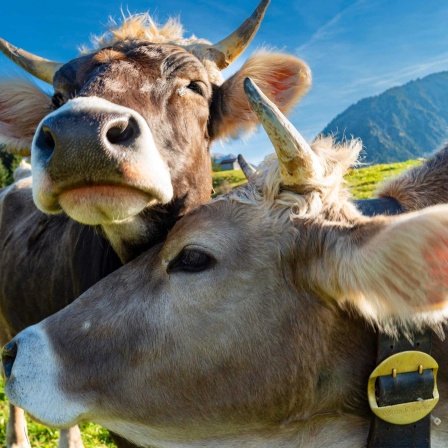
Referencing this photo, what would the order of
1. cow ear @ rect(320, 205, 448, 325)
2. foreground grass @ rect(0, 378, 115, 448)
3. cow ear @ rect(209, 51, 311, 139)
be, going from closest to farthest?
cow ear @ rect(320, 205, 448, 325), cow ear @ rect(209, 51, 311, 139), foreground grass @ rect(0, 378, 115, 448)

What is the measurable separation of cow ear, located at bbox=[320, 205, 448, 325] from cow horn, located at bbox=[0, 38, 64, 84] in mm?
2934

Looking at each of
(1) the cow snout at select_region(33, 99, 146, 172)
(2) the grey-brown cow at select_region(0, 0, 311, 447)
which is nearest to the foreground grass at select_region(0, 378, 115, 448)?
(2) the grey-brown cow at select_region(0, 0, 311, 447)

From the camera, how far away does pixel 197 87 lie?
3475 mm

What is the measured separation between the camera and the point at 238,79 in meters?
3.91

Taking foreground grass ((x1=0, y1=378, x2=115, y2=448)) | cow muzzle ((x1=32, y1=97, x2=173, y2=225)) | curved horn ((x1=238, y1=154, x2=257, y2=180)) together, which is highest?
curved horn ((x1=238, y1=154, x2=257, y2=180))

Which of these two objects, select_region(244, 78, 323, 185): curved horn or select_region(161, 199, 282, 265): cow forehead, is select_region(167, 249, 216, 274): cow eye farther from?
select_region(244, 78, 323, 185): curved horn

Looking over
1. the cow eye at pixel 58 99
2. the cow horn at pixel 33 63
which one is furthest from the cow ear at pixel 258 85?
the cow horn at pixel 33 63

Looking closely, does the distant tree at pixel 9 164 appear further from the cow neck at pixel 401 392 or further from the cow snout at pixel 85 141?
the cow neck at pixel 401 392

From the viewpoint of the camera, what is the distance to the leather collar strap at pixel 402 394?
6.93 ft

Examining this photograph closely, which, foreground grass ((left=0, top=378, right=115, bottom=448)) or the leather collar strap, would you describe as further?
foreground grass ((left=0, top=378, right=115, bottom=448))

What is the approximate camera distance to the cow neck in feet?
6.93

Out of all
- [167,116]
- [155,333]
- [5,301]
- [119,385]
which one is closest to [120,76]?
[167,116]

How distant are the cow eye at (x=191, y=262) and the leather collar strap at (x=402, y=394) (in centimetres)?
83

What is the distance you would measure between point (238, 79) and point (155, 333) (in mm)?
2307
